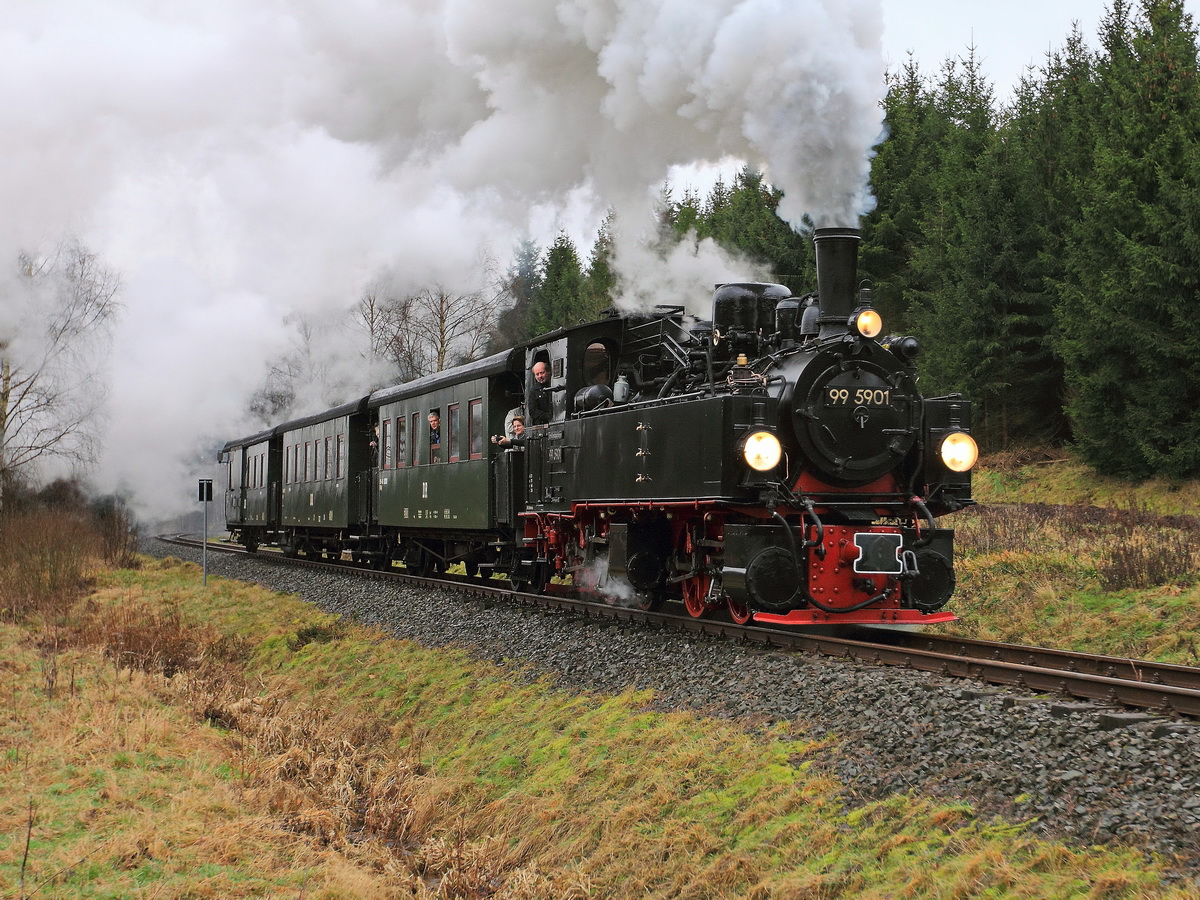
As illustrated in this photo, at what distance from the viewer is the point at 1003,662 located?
6711mm

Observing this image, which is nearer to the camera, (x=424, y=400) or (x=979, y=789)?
(x=979, y=789)

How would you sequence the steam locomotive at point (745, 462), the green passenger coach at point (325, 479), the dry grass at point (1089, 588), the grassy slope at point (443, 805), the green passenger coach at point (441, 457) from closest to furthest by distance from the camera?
the grassy slope at point (443, 805)
the steam locomotive at point (745, 462)
the dry grass at point (1089, 588)
the green passenger coach at point (441, 457)
the green passenger coach at point (325, 479)

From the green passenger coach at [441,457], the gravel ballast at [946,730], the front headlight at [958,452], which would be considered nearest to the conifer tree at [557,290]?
the green passenger coach at [441,457]

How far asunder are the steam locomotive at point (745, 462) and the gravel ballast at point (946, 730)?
74 centimetres

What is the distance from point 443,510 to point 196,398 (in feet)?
59.8

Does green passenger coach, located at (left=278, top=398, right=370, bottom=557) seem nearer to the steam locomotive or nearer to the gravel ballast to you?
the steam locomotive

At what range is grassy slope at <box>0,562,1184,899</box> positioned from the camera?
4.42 meters

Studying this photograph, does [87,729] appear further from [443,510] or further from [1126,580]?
[1126,580]

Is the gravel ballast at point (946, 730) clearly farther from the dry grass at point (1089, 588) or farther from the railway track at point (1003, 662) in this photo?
the dry grass at point (1089, 588)

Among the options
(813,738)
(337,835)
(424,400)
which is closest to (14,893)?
(337,835)

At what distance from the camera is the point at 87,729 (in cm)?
687

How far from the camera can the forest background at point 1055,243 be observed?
747 inches

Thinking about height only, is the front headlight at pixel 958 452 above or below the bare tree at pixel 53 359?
below

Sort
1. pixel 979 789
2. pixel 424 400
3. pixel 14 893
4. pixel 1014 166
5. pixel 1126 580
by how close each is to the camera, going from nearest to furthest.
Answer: pixel 14 893
pixel 979 789
pixel 1126 580
pixel 424 400
pixel 1014 166
